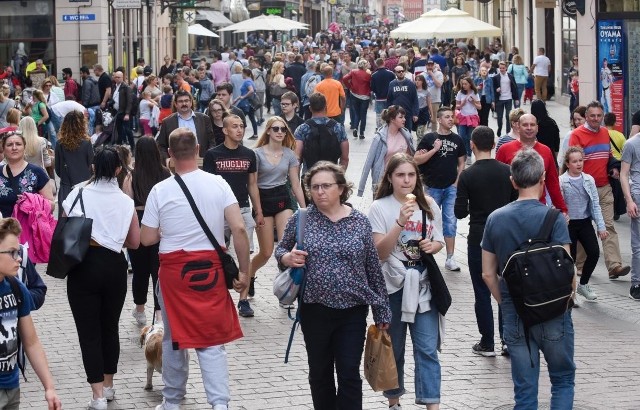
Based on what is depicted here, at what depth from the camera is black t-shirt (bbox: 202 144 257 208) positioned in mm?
11125

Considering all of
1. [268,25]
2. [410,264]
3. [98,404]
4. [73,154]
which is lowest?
[98,404]

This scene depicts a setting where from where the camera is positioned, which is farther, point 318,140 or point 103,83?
point 103,83

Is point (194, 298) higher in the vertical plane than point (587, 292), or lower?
higher

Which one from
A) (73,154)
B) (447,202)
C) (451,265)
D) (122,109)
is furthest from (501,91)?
(73,154)

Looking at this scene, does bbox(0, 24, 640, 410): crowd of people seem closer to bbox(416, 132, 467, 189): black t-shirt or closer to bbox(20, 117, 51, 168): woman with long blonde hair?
bbox(416, 132, 467, 189): black t-shirt

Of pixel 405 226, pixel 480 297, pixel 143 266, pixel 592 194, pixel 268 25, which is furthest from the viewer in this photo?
pixel 268 25

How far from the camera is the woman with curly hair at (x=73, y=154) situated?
12672 mm

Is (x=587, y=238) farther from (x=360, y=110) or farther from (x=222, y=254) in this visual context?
(x=360, y=110)

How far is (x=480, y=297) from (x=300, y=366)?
Answer: 1.37 meters

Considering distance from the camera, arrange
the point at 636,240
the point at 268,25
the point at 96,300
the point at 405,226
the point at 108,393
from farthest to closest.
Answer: the point at 268,25
the point at 636,240
the point at 108,393
the point at 96,300
the point at 405,226

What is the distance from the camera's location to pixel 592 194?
11594 millimetres

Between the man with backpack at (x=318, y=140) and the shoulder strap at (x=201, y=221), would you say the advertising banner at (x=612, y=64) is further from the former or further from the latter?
the shoulder strap at (x=201, y=221)

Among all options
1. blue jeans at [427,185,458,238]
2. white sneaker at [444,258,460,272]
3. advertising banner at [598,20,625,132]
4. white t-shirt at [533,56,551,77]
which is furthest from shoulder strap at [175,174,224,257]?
white t-shirt at [533,56,551,77]

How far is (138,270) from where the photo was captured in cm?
1051
